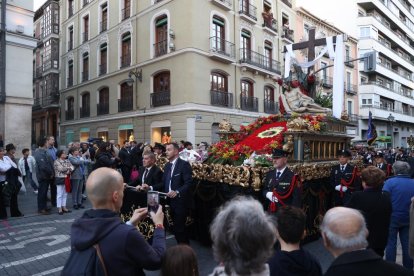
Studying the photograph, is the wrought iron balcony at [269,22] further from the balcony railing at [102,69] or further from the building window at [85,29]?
the building window at [85,29]

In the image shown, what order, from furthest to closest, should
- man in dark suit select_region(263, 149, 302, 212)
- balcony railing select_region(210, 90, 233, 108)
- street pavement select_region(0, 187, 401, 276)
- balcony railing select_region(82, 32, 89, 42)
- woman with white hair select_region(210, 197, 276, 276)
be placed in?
balcony railing select_region(82, 32, 89, 42), balcony railing select_region(210, 90, 233, 108), street pavement select_region(0, 187, 401, 276), man in dark suit select_region(263, 149, 302, 212), woman with white hair select_region(210, 197, 276, 276)

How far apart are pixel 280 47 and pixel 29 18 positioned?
17.3 metres

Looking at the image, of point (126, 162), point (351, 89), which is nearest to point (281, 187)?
point (126, 162)

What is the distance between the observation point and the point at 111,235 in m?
2.23

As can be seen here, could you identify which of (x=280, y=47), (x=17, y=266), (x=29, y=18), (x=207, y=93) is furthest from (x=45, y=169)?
(x=280, y=47)

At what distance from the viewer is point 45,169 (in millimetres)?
8961

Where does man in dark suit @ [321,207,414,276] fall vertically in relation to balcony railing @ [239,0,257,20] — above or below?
below

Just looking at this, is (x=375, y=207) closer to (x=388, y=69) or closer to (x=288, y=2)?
(x=288, y=2)

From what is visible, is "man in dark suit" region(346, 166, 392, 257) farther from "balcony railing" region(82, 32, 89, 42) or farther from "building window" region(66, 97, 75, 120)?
"building window" region(66, 97, 75, 120)

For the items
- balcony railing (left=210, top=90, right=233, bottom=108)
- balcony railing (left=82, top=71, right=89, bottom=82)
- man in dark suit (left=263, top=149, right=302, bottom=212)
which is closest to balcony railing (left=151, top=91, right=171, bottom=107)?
balcony railing (left=210, top=90, right=233, bottom=108)

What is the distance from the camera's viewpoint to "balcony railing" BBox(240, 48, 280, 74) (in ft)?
74.4

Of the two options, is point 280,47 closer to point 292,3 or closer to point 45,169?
point 292,3

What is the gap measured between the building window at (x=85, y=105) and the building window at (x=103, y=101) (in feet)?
5.74

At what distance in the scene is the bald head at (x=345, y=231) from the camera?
7.39 ft
